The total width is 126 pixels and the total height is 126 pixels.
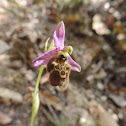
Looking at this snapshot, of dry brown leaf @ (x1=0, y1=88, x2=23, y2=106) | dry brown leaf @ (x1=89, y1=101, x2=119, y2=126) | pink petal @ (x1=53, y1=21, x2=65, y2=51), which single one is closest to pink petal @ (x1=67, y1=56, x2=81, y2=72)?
pink petal @ (x1=53, y1=21, x2=65, y2=51)

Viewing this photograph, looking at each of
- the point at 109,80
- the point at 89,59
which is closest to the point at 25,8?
the point at 89,59

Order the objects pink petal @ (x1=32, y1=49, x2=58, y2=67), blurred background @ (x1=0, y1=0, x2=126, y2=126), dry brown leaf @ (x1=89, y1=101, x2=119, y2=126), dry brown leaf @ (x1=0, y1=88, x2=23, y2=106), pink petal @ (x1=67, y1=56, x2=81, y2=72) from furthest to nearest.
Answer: dry brown leaf @ (x1=89, y1=101, x2=119, y2=126)
blurred background @ (x1=0, y1=0, x2=126, y2=126)
dry brown leaf @ (x1=0, y1=88, x2=23, y2=106)
pink petal @ (x1=67, y1=56, x2=81, y2=72)
pink petal @ (x1=32, y1=49, x2=58, y2=67)

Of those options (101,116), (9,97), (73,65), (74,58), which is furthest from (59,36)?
(101,116)

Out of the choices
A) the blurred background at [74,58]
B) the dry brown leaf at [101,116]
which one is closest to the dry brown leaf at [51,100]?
the blurred background at [74,58]

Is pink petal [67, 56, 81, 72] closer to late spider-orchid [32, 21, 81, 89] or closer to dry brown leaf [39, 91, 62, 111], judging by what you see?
late spider-orchid [32, 21, 81, 89]

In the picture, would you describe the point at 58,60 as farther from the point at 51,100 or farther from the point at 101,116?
the point at 101,116

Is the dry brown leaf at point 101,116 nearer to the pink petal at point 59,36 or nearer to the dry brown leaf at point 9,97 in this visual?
the dry brown leaf at point 9,97
